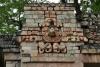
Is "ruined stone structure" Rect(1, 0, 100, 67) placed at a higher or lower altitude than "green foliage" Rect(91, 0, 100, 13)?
lower

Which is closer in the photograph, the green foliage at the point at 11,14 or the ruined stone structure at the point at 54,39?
the ruined stone structure at the point at 54,39

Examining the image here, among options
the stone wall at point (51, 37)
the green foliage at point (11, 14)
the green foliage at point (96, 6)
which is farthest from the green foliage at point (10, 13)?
the stone wall at point (51, 37)

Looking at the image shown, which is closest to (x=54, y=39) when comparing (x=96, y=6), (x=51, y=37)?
(x=51, y=37)

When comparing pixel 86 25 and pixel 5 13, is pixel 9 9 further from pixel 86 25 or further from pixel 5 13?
pixel 86 25

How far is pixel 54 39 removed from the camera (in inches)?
386

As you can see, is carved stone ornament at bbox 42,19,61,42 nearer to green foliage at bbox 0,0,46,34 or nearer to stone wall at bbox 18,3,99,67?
stone wall at bbox 18,3,99,67

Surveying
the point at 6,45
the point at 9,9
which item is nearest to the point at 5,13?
the point at 9,9

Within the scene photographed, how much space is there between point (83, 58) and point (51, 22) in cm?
150

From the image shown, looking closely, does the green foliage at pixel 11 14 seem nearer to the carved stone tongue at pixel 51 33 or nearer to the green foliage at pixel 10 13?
the green foliage at pixel 10 13

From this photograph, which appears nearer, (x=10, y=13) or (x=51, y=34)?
(x=51, y=34)

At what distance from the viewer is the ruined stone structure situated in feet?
31.6

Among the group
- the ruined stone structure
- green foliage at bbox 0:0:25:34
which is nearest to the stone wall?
the ruined stone structure

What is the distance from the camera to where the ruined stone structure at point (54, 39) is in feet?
31.6

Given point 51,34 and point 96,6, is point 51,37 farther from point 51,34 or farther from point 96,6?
point 96,6
